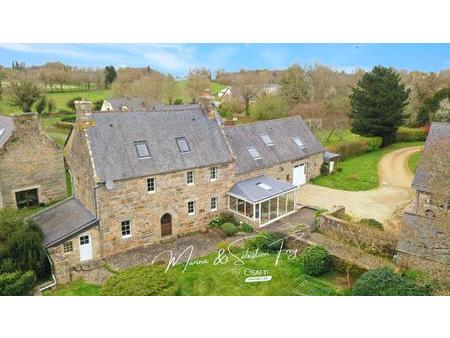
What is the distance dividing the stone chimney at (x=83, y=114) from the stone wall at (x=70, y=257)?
569 centimetres

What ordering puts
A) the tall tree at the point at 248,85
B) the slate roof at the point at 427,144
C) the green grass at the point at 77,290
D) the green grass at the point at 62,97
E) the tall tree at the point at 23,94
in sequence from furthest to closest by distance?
the tall tree at the point at 248,85 → the green grass at the point at 62,97 → the tall tree at the point at 23,94 → the slate roof at the point at 427,144 → the green grass at the point at 77,290

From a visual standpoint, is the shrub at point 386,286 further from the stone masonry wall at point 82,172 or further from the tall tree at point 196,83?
the tall tree at point 196,83

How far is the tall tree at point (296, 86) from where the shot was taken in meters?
58.7

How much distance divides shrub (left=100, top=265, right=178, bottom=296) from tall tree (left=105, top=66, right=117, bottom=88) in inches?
2414

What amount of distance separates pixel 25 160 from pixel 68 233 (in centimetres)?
1044

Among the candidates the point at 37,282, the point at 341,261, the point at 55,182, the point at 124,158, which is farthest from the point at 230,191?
the point at 55,182

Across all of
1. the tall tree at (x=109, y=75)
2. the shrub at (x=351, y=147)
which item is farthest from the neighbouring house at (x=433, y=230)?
the tall tree at (x=109, y=75)

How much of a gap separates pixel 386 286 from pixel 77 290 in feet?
45.1

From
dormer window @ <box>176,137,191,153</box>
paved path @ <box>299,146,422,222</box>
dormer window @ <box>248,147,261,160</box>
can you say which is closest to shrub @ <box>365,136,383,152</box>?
paved path @ <box>299,146,422,222</box>

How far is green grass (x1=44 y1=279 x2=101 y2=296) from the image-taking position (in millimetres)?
17547

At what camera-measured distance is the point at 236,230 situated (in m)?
22.9

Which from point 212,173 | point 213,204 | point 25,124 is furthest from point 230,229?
point 25,124

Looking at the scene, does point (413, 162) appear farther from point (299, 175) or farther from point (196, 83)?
point (196, 83)

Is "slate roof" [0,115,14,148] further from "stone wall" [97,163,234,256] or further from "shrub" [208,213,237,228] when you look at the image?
"shrub" [208,213,237,228]
